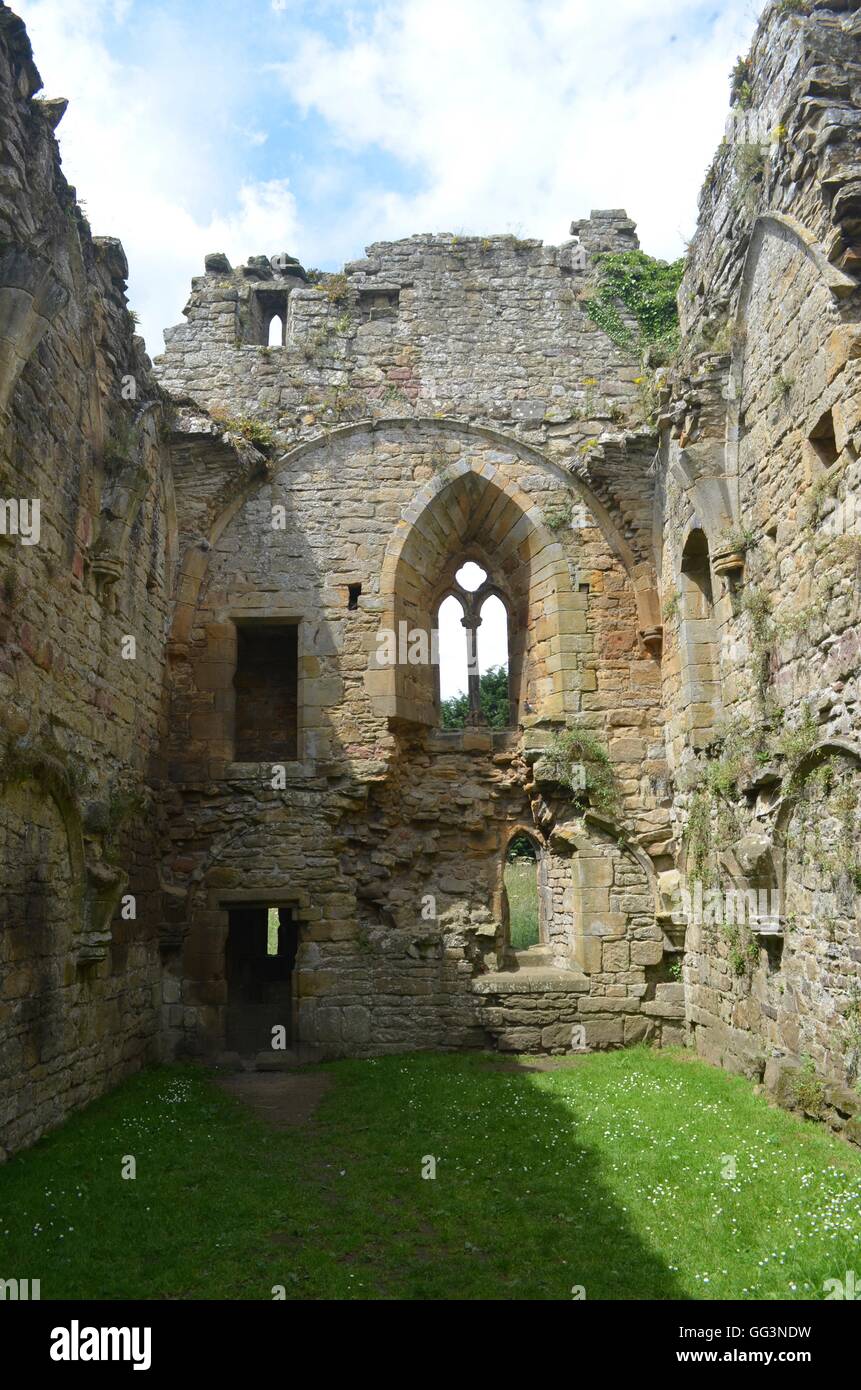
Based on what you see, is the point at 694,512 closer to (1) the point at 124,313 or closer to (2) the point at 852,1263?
(1) the point at 124,313

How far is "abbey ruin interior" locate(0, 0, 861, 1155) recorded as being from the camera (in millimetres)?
7180

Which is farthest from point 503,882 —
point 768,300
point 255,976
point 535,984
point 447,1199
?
point 768,300

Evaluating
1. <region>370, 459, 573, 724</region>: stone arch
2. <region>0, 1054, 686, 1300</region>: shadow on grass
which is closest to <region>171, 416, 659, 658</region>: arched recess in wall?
<region>370, 459, 573, 724</region>: stone arch

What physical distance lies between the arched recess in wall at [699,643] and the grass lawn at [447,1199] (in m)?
3.26

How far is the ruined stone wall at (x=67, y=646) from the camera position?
684 centimetres

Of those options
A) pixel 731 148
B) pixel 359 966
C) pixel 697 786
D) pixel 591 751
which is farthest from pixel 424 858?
pixel 731 148

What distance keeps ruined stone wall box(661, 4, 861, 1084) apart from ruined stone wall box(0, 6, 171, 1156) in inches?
210

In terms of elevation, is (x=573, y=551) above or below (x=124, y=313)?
below

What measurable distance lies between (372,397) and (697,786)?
19.3 feet

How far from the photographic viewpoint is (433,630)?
11969 millimetres

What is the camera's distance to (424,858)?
36.5 feet

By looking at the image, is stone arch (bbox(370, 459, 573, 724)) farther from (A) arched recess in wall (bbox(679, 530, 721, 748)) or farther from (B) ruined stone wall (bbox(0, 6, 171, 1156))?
(B) ruined stone wall (bbox(0, 6, 171, 1156))

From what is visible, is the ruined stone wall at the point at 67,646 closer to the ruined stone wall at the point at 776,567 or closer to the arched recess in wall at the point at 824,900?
the ruined stone wall at the point at 776,567

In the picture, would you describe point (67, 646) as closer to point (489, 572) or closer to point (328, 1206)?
point (328, 1206)
